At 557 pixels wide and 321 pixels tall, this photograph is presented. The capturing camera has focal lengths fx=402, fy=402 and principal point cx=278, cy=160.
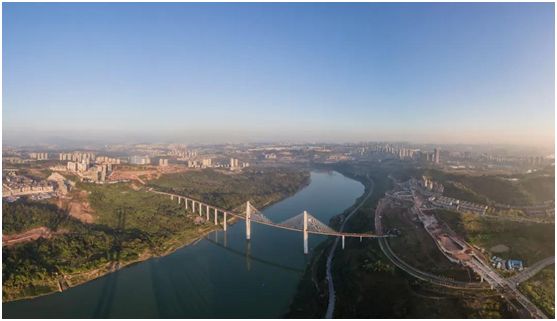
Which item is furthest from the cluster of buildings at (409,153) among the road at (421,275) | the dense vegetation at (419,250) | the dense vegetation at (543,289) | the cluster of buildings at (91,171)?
the dense vegetation at (543,289)

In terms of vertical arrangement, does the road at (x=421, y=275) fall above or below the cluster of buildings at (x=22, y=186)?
below

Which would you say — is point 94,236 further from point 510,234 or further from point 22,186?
point 510,234

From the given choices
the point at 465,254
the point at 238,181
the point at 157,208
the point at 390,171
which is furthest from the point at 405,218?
the point at 390,171

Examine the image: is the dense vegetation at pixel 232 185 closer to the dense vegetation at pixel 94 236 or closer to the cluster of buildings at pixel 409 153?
the dense vegetation at pixel 94 236

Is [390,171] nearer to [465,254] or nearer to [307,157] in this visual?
[307,157]

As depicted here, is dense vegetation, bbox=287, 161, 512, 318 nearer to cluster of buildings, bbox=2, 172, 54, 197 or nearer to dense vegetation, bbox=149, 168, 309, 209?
dense vegetation, bbox=149, 168, 309, 209

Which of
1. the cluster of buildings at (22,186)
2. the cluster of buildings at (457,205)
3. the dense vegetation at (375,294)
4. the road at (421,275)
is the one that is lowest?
the dense vegetation at (375,294)
